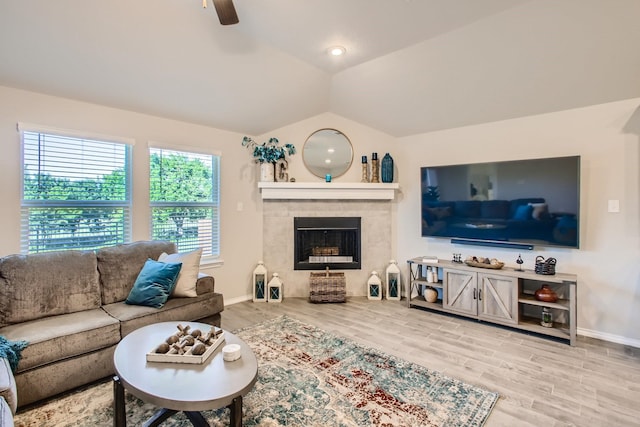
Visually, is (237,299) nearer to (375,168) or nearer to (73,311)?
(73,311)

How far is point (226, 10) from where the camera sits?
187 cm

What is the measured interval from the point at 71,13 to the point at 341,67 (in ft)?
7.87

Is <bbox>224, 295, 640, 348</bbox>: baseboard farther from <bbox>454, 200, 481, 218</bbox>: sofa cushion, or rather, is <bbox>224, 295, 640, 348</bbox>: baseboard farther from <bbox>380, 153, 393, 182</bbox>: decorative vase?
<bbox>380, 153, 393, 182</bbox>: decorative vase

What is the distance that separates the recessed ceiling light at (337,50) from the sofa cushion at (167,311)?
2.69 meters

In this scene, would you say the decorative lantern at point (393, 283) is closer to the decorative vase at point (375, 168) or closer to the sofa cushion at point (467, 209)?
the sofa cushion at point (467, 209)

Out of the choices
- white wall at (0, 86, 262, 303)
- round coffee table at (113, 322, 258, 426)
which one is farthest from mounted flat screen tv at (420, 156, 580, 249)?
round coffee table at (113, 322, 258, 426)

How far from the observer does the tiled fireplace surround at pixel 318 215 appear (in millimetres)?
4547

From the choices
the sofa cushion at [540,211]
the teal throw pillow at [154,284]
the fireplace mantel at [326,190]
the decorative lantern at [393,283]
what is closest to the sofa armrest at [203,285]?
the teal throw pillow at [154,284]

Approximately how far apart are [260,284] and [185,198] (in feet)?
5.01

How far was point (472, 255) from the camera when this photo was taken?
13.0ft

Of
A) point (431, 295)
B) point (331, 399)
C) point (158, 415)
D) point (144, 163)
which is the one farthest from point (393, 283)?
point (144, 163)

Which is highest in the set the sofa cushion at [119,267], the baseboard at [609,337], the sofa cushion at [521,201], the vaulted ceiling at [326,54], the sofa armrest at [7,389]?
the vaulted ceiling at [326,54]

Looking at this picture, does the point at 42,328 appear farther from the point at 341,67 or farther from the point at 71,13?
the point at 341,67

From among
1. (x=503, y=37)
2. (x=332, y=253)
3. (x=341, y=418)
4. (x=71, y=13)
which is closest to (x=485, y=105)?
(x=503, y=37)
